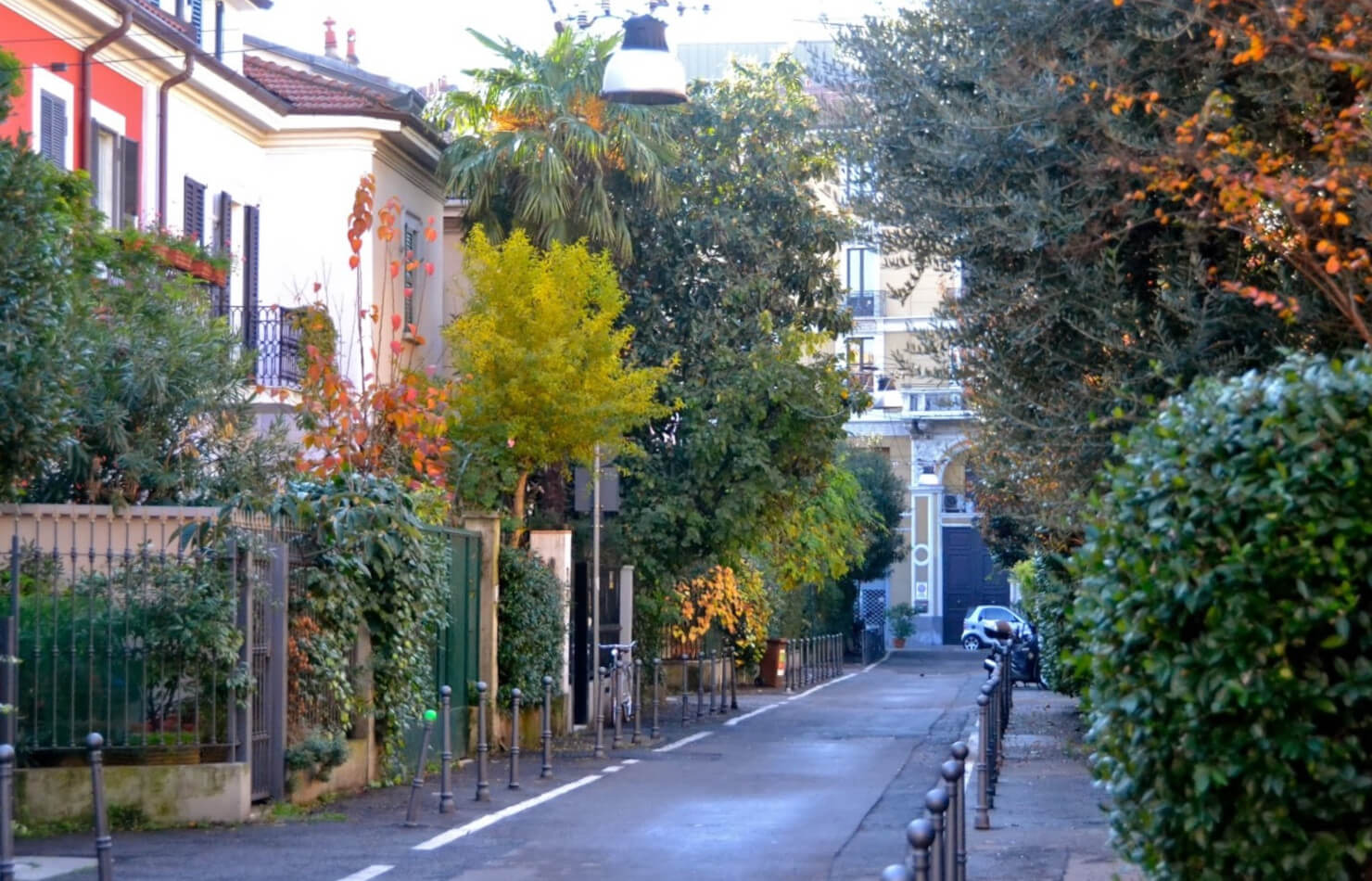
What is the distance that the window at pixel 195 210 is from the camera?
79.0ft

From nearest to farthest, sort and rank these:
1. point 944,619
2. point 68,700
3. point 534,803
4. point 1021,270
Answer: point 1021,270, point 68,700, point 534,803, point 944,619

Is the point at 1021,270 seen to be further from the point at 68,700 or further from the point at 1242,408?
the point at 68,700

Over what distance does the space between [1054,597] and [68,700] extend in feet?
59.7

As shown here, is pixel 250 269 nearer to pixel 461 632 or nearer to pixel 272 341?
pixel 272 341

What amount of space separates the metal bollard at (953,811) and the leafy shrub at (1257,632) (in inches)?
75.9

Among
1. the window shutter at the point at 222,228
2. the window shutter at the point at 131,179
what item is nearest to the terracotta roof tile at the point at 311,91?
the window shutter at the point at 222,228

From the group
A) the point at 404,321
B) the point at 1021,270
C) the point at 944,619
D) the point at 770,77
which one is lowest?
the point at 944,619

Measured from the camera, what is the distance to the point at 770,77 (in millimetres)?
31250

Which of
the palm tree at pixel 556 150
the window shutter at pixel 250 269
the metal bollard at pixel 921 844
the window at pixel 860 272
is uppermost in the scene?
the window at pixel 860 272

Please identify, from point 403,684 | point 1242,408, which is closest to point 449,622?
point 403,684

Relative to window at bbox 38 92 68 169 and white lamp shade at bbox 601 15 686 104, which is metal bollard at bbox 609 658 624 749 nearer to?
white lamp shade at bbox 601 15 686 104

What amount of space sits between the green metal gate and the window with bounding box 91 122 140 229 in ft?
18.6

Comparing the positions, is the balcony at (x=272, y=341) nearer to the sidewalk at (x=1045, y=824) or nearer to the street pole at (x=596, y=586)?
the street pole at (x=596, y=586)

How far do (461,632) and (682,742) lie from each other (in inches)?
177
